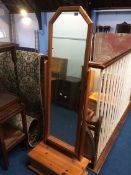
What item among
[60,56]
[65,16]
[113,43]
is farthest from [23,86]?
[113,43]

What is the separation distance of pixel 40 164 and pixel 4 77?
1.04 metres

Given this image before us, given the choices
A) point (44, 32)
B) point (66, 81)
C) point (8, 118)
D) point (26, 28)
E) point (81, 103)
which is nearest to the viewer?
point (81, 103)

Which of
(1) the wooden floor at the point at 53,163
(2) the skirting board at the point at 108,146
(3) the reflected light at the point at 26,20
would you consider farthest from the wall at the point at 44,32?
(1) the wooden floor at the point at 53,163

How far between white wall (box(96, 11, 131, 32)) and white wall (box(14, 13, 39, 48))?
107 inches

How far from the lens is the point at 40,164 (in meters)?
1.64

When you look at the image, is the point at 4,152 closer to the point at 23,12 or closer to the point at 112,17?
the point at 112,17

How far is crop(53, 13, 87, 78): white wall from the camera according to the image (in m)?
1.37

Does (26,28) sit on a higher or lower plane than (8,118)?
higher

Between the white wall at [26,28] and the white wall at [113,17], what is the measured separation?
2.71 m

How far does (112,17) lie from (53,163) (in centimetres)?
480

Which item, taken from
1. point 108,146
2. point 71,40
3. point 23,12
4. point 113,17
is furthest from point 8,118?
point 23,12

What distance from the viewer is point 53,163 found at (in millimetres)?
1601

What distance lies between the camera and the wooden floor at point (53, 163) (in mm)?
1539

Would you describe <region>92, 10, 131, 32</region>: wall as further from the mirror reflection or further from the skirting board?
the mirror reflection
